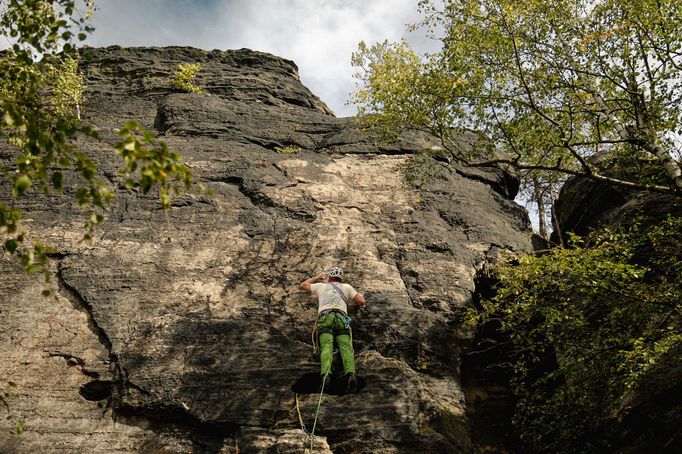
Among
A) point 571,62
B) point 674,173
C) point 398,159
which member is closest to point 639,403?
point 674,173

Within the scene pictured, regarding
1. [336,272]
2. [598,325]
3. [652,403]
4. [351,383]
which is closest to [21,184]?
[351,383]

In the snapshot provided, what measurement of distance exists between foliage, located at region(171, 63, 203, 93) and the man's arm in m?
9.73

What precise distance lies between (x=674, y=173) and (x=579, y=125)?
2.34 meters

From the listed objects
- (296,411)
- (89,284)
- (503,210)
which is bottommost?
(296,411)

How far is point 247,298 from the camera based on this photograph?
444 inches

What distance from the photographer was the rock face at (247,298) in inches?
364

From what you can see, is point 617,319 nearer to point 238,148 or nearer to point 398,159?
point 398,159

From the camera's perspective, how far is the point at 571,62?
11.7m

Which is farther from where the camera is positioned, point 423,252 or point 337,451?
point 423,252

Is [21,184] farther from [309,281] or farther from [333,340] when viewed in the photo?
[309,281]

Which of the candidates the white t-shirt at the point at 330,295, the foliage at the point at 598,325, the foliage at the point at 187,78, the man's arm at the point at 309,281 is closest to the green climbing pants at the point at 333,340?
the white t-shirt at the point at 330,295

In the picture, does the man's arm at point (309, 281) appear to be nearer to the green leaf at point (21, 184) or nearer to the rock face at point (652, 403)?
the rock face at point (652, 403)

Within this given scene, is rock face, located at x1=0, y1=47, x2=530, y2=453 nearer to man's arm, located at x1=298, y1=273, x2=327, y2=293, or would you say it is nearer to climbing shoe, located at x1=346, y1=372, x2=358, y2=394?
climbing shoe, located at x1=346, y1=372, x2=358, y2=394

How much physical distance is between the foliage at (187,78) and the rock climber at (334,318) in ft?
32.5
